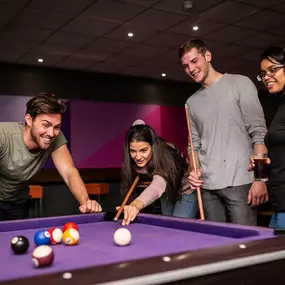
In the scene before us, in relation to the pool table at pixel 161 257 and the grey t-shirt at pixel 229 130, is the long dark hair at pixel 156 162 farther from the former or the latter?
the pool table at pixel 161 257

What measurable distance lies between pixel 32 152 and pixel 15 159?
0.34 feet

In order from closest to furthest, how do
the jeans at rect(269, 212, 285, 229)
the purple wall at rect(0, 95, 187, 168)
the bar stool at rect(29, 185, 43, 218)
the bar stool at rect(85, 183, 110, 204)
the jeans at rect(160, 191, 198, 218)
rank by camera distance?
1. the jeans at rect(269, 212, 285, 229)
2. the jeans at rect(160, 191, 198, 218)
3. the bar stool at rect(29, 185, 43, 218)
4. the bar stool at rect(85, 183, 110, 204)
5. the purple wall at rect(0, 95, 187, 168)

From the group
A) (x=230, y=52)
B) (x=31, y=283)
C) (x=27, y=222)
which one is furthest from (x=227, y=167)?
(x=230, y=52)

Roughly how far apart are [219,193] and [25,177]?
1.05 metres

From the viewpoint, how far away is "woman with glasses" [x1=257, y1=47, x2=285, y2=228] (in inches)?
71.1

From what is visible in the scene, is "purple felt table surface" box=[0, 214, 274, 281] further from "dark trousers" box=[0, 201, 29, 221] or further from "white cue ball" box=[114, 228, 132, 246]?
"dark trousers" box=[0, 201, 29, 221]

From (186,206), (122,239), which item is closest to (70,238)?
(122,239)

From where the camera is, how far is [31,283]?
2.67ft

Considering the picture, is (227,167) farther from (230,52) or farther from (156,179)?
(230,52)

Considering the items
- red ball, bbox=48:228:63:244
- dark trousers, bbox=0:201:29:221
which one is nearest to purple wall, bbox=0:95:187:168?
dark trousers, bbox=0:201:29:221

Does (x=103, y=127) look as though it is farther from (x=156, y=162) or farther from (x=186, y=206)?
(x=156, y=162)

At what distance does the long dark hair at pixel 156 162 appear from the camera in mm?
2303

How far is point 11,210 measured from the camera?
2430 mm

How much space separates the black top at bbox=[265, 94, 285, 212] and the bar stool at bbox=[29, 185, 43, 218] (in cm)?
376
